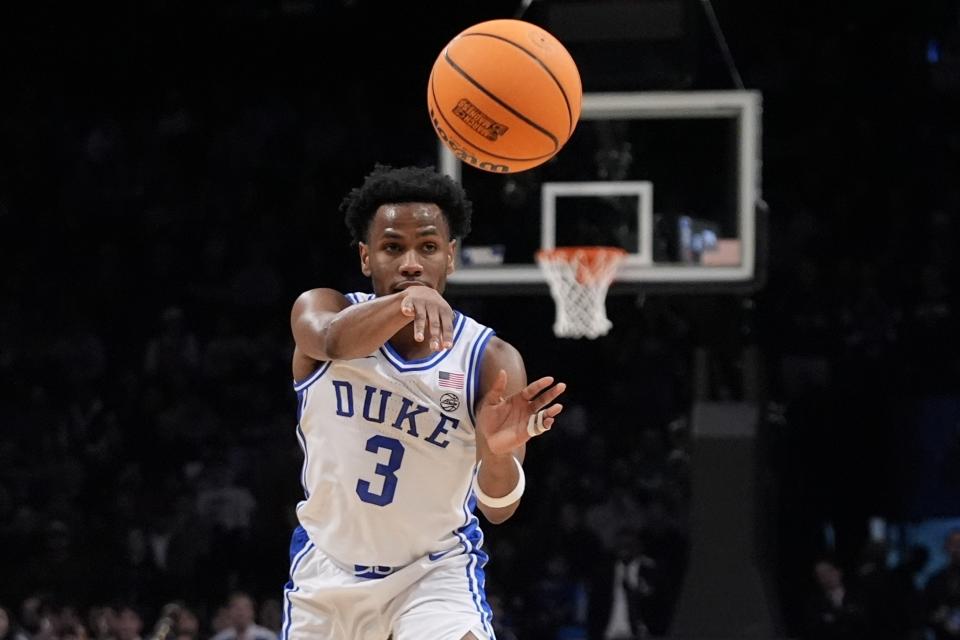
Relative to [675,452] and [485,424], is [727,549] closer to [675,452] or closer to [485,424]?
[675,452]

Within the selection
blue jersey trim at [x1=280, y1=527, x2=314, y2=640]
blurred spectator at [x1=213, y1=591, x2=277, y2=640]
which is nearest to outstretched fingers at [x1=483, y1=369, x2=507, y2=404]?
blue jersey trim at [x1=280, y1=527, x2=314, y2=640]

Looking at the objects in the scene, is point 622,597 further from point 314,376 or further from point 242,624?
point 314,376

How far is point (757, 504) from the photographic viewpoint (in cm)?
880

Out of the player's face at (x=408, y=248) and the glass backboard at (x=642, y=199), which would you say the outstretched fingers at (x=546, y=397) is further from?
the glass backboard at (x=642, y=199)

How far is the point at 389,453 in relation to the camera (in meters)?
4.16

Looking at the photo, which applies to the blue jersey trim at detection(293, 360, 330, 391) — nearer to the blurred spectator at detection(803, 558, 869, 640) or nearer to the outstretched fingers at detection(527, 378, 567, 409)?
the outstretched fingers at detection(527, 378, 567, 409)

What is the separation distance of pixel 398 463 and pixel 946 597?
252 inches

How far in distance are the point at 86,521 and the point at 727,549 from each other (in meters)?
5.03

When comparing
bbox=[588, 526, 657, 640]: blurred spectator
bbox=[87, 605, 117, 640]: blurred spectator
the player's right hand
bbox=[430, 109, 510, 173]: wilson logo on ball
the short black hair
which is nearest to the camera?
the player's right hand

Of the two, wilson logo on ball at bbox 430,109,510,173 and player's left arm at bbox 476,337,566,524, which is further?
wilson logo on ball at bbox 430,109,510,173

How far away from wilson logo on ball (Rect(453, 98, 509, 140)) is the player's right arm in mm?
1003

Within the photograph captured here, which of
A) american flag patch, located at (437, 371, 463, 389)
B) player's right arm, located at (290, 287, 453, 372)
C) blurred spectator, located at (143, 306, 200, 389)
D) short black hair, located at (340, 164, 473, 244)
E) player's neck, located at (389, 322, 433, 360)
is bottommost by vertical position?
blurred spectator, located at (143, 306, 200, 389)

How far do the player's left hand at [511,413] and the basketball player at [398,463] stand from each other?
0.11m

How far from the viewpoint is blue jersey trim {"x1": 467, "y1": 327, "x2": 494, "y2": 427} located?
420 centimetres
